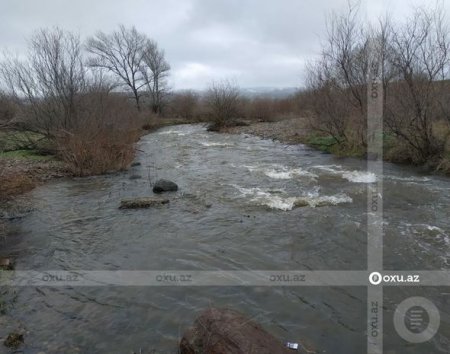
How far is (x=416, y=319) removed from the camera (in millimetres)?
4992

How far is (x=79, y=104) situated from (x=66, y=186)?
7.28m

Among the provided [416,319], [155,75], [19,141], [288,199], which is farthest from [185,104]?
[416,319]

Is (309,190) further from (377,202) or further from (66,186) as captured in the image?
(66,186)

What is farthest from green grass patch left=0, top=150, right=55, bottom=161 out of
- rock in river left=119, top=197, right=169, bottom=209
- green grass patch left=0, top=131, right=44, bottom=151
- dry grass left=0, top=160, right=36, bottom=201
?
rock in river left=119, top=197, right=169, bottom=209

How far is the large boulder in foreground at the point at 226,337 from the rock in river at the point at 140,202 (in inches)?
261

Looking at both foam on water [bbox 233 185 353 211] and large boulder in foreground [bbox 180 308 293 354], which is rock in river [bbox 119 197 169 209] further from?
large boulder in foreground [bbox 180 308 293 354]

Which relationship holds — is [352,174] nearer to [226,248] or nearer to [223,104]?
[226,248]

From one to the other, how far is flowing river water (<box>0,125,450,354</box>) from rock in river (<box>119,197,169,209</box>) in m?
0.27

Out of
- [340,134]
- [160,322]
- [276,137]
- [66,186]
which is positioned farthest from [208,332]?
[276,137]

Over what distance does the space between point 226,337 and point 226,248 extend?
365 cm

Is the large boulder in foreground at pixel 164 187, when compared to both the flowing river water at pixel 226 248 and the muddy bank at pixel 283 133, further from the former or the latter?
the muddy bank at pixel 283 133

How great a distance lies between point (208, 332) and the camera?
399cm
